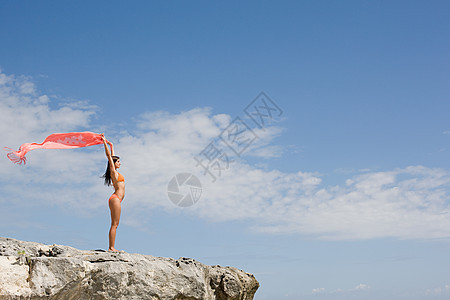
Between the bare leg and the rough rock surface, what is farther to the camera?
the bare leg

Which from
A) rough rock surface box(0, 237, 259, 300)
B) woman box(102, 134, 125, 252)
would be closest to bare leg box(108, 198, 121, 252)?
woman box(102, 134, 125, 252)

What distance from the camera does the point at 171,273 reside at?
849 cm

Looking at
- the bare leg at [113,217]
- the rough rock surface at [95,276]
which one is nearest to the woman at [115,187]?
the bare leg at [113,217]

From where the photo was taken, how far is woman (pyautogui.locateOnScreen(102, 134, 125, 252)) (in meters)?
9.53

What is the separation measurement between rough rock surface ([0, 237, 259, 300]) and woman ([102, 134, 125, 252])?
34.1 inches

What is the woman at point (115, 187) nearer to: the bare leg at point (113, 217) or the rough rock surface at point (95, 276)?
the bare leg at point (113, 217)

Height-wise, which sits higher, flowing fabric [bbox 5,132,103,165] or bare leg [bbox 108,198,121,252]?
flowing fabric [bbox 5,132,103,165]

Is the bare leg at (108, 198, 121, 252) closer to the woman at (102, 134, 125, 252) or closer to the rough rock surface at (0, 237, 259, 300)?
the woman at (102, 134, 125, 252)

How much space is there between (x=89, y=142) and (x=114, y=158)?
31.8 inches

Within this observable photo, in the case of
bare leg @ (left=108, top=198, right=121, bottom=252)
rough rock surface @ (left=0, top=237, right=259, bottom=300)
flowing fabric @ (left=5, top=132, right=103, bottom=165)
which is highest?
flowing fabric @ (left=5, top=132, right=103, bottom=165)

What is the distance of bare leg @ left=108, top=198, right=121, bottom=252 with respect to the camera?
31.0 feet

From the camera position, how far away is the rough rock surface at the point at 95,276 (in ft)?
23.6

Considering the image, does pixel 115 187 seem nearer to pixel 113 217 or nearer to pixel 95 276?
pixel 113 217

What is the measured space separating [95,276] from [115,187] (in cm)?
267
